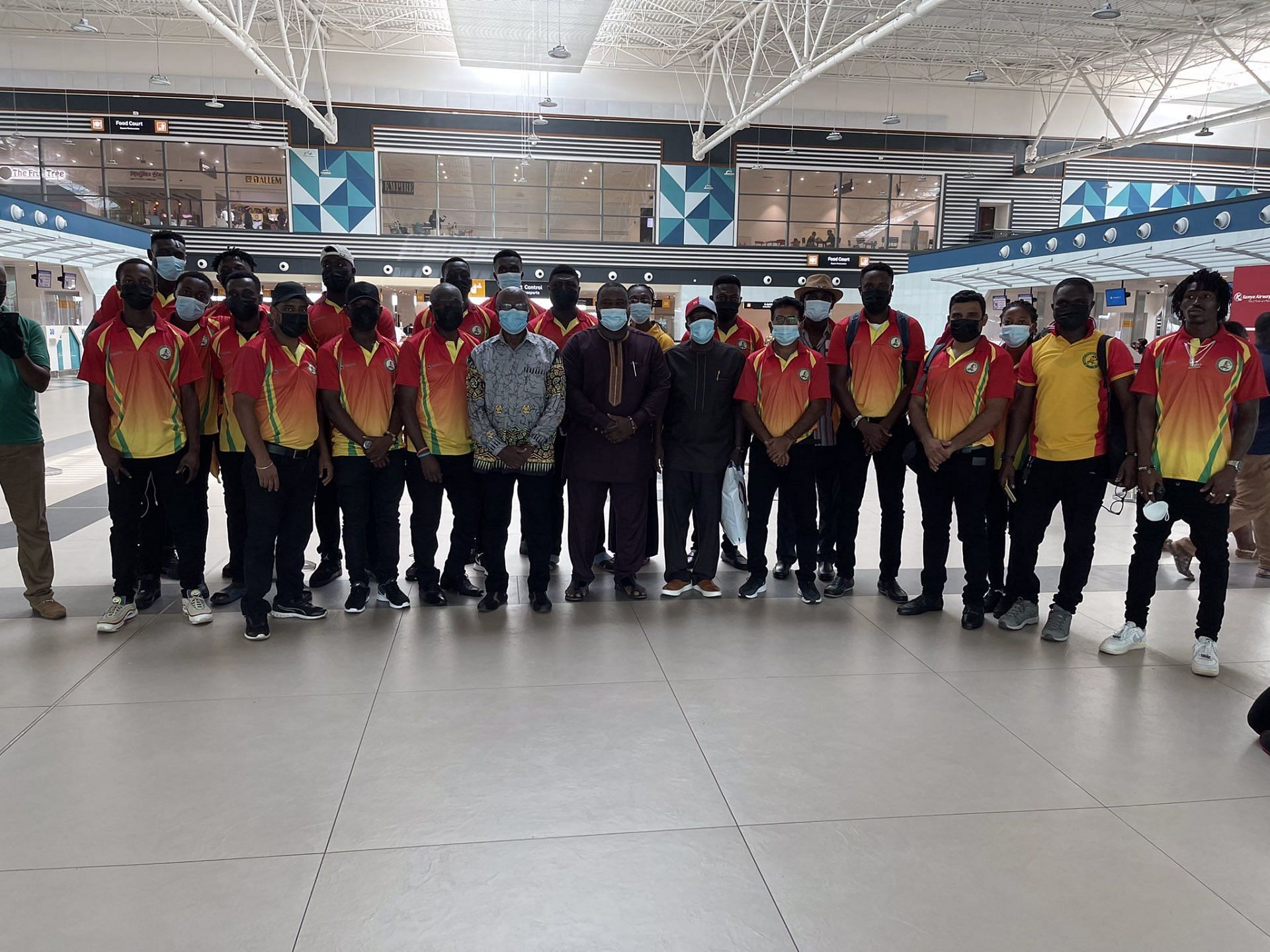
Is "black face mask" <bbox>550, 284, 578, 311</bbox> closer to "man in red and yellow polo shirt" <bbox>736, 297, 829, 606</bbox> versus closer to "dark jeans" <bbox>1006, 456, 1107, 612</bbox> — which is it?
"man in red and yellow polo shirt" <bbox>736, 297, 829, 606</bbox>

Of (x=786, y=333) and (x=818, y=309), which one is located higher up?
(x=818, y=309)

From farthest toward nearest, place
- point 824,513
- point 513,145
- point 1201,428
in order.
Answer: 1. point 513,145
2. point 824,513
3. point 1201,428

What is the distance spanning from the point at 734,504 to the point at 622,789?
2.32m

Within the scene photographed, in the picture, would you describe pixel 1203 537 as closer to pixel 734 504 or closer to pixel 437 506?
pixel 734 504

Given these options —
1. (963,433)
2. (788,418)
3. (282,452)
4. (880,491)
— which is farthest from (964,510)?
(282,452)

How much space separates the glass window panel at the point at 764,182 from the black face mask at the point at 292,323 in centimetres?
1985

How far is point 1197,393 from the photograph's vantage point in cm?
350

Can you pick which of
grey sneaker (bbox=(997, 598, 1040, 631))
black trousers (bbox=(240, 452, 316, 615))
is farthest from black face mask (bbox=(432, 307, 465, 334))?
grey sneaker (bbox=(997, 598, 1040, 631))

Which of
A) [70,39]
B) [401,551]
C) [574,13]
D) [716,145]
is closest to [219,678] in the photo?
[401,551]

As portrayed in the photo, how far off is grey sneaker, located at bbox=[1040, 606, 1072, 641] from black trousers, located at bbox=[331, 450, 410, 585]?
3210 millimetres

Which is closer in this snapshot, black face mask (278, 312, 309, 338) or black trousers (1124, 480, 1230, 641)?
black trousers (1124, 480, 1230, 641)

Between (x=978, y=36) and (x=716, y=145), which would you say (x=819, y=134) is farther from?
(x=978, y=36)

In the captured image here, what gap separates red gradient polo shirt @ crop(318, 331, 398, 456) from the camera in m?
4.03

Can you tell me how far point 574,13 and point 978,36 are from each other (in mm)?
9264
